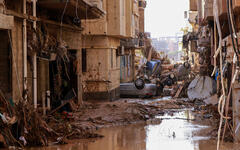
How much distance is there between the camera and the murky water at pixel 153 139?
10.1m

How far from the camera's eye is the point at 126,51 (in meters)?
31.8

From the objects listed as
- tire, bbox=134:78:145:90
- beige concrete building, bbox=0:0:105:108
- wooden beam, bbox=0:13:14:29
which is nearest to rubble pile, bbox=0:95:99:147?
Answer: beige concrete building, bbox=0:0:105:108

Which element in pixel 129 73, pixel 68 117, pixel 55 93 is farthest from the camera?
pixel 129 73

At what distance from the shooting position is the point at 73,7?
1455 cm

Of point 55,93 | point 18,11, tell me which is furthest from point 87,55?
point 18,11

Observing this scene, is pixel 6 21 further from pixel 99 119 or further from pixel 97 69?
pixel 97 69

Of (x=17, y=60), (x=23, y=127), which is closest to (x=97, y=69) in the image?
(x=17, y=60)

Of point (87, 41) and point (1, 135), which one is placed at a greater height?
point (87, 41)

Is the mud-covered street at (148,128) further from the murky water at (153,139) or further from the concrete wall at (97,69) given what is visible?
the concrete wall at (97,69)

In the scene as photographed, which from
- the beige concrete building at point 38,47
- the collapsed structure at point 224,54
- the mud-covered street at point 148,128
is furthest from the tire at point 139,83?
the beige concrete building at point 38,47

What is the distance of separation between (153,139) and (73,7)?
231 inches

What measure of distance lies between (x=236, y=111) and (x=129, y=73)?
79.1ft

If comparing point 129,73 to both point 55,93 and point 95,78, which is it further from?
point 55,93

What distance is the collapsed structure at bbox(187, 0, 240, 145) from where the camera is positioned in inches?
141
